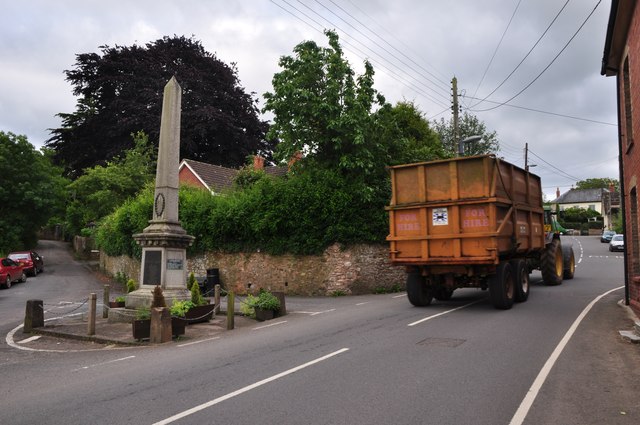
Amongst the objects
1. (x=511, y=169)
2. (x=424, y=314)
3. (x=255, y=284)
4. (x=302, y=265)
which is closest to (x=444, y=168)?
(x=511, y=169)

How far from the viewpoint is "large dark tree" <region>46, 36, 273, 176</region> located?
38531 mm

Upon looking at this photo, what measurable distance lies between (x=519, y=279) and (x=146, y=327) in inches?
355

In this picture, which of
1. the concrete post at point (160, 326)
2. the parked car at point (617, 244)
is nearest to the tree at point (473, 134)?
the parked car at point (617, 244)

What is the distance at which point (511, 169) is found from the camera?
12547mm

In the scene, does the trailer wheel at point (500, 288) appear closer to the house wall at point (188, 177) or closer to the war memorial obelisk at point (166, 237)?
the war memorial obelisk at point (166, 237)

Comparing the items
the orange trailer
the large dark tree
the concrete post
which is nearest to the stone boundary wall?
the orange trailer

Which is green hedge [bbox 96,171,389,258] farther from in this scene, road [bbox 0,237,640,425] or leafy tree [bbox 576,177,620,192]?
leafy tree [bbox 576,177,620,192]

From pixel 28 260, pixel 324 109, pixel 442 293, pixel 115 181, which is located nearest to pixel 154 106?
pixel 115 181

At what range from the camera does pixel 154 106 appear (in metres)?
38.6

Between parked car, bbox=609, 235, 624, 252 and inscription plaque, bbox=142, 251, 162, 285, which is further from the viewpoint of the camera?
parked car, bbox=609, 235, 624, 252

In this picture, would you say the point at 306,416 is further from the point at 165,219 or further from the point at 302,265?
the point at 302,265

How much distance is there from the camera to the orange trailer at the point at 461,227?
11.0 m

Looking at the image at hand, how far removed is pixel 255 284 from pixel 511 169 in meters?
12.5

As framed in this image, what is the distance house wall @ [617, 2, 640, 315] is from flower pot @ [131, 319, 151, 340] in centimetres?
998
